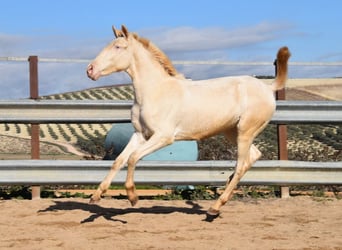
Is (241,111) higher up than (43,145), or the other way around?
(241,111)

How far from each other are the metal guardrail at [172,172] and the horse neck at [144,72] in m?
1.62

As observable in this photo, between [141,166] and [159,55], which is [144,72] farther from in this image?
[141,166]

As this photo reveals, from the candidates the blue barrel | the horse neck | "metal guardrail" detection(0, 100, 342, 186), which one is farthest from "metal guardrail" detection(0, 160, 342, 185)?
the blue barrel

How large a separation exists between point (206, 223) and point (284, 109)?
260 centimetres

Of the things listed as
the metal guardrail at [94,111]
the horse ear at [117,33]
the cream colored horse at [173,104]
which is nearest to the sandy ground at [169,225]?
the cream colored horse at [173,104]

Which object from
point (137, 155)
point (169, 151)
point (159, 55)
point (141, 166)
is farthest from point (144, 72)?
point (169, 151)

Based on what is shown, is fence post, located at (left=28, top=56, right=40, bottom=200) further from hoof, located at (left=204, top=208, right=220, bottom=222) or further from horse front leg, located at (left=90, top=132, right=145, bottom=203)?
hoof, located at (left=204, top=208, right=220, bottom=222)

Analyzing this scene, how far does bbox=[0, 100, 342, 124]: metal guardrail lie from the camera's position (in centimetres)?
888

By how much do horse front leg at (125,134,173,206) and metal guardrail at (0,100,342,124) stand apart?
2035 millimetres

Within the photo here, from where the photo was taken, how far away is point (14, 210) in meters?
7.91

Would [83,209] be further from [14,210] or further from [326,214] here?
[326,214]

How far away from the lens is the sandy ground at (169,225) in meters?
5.96

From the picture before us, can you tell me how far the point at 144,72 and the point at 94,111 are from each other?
1.73 meters

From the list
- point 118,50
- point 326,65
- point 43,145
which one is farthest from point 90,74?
point 43,145
